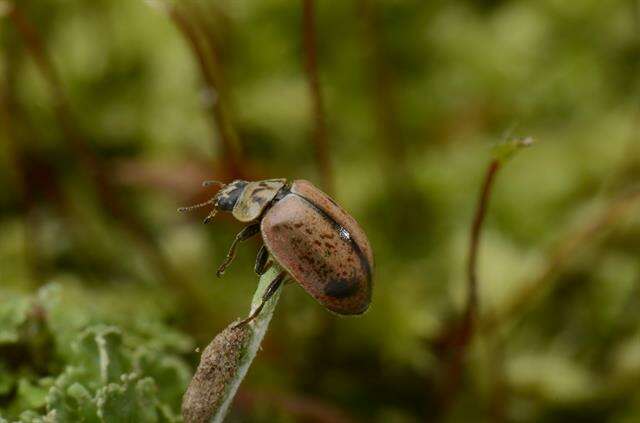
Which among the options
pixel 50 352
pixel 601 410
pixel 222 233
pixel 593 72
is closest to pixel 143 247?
pixel 222 233

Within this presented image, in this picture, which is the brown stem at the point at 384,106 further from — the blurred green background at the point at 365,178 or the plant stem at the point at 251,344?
the plant stem at the point at 251,344

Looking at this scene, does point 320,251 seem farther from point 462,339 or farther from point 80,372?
point 462,339

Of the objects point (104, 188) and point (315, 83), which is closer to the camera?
point (315, 83)

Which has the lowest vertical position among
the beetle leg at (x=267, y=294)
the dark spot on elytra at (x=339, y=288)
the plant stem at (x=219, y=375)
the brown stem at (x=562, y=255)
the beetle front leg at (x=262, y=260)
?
the plant stem at (x=219, y=375)

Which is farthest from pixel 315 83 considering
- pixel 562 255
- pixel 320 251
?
pixel 562 255

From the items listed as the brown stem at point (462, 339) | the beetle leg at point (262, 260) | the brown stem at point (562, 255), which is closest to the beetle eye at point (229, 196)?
the beetle leg at point (262, 260)

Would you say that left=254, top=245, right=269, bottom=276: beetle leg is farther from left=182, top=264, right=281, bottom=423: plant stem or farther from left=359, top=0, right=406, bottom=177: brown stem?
left=359, top=0, right=406, bottom=177: brown stem
